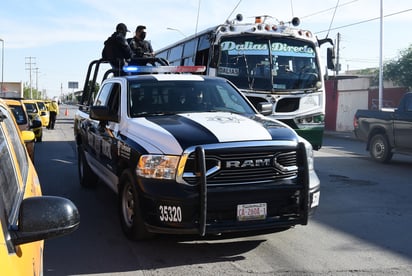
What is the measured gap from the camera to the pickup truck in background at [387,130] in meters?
12.2

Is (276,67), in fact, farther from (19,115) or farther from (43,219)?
(43,219)

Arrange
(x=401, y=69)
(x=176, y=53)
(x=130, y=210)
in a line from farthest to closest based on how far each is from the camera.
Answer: (x=401, y=69) < (x=176, y=53) < (x=130, y=210)

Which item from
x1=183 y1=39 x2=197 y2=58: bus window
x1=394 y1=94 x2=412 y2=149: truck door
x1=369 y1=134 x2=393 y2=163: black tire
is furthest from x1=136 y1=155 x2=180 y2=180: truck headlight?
x1=369 y1=134 x2=393 y2=163: black tire

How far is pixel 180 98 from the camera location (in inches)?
255

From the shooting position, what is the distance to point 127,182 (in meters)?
5.51

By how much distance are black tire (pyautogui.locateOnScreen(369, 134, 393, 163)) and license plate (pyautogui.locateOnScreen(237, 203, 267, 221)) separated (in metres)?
8.94

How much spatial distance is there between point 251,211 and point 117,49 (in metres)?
6.44

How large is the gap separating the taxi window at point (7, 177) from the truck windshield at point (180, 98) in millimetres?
3594

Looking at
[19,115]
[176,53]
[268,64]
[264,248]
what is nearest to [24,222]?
[264,248]

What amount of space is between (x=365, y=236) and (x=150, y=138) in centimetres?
277

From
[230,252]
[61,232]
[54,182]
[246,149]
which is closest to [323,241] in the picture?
[230,252]

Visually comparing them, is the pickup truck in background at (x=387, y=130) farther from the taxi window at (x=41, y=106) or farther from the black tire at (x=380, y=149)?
the taxi window at (x=41, y=106)

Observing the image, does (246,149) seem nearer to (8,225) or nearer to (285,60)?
(8,225)

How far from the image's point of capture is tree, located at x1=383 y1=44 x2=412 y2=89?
29.4 m
